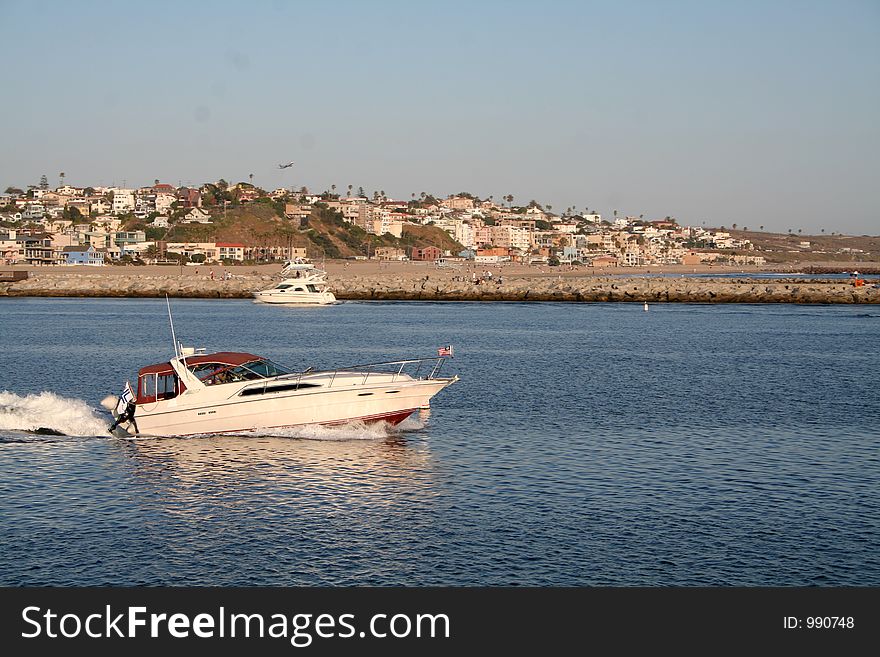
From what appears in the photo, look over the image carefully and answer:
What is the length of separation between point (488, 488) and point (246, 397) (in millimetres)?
8606

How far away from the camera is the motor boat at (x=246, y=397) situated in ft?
94.7

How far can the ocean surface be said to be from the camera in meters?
18.2

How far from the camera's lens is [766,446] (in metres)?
29.1

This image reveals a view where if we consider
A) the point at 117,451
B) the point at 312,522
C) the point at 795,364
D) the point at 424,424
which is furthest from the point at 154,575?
the point at 795,364

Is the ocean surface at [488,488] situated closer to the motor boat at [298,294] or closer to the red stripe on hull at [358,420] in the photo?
the red stripe on hull at [358,420]

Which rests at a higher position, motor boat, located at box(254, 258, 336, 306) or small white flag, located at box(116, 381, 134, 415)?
motor boat, located at box(254, 258, 336, 306)

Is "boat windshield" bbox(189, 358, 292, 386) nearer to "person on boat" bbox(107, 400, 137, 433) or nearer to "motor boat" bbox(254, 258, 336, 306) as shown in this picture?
"person on boat" bbox(107, 400, 137, 433)

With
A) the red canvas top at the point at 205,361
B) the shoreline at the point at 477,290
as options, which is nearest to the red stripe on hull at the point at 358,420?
the red canvas top at the point at 205,361

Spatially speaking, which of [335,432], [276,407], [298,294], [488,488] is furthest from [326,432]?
[298,294]

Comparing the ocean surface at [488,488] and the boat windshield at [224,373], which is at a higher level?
the boat windshield at [224,373]

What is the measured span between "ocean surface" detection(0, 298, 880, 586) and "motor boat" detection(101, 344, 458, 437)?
20.0 inches

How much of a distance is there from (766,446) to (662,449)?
3.19 metres

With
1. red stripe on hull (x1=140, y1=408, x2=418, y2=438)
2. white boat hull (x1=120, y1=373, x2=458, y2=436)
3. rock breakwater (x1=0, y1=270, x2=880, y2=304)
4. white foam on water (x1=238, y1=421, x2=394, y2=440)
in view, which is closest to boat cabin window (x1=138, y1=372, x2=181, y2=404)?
white boat hull (x1=120, y1=373, x2=458, y2=436)

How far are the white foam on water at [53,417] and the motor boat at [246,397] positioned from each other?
2393mm
